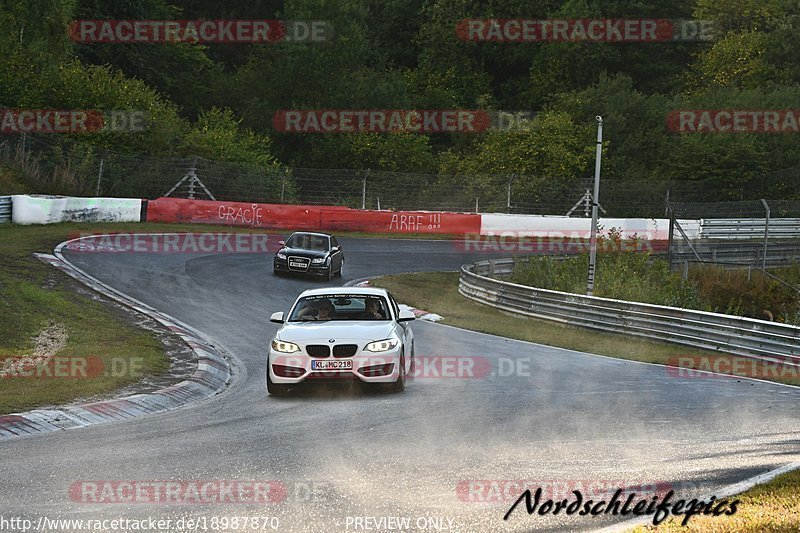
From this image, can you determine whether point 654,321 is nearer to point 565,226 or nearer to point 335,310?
point 335,310

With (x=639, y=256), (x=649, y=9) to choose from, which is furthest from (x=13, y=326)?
(x=649, y=9)

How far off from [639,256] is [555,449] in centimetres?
2291

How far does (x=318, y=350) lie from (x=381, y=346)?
77 cm

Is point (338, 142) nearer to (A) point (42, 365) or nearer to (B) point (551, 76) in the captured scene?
(B) point (551, 76)

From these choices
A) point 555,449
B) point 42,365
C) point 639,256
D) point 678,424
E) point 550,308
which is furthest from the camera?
point 639,256

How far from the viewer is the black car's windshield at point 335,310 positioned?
1414 cm

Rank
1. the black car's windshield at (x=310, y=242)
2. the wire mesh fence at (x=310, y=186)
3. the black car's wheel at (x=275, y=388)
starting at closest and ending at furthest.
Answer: the black car's wheel at (x=275, y=388) < the black car's windshield at (x=310, y=242) < the wire mesh fence at (x=310, y=186)

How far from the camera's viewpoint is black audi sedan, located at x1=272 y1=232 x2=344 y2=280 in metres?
28.1

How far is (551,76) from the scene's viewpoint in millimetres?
71562

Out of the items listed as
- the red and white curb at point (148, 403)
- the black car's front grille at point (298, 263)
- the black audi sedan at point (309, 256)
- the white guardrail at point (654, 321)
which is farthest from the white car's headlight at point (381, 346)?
the black car's front grille at point (298, 263)

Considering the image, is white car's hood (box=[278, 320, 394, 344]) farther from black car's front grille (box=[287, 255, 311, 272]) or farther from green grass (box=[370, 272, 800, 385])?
black car's front grille (box=[287, 255, 311, 272])

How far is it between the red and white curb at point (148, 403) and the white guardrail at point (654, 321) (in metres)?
8.82

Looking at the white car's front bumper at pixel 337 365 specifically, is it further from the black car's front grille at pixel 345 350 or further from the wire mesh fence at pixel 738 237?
the wire mesh fence at pixel 738 237

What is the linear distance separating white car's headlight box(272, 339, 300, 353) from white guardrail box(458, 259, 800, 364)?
31.9 feet
